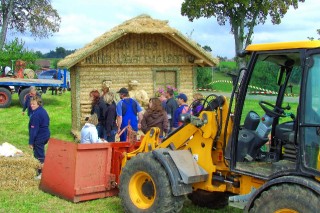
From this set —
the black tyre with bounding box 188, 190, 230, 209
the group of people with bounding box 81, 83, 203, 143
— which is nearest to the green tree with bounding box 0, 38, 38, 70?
the group of people with bounding box 81, 83, 203, 143

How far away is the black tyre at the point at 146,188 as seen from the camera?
6117 mm

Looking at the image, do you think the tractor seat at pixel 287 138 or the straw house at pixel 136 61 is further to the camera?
the straw house at pixel 136 61

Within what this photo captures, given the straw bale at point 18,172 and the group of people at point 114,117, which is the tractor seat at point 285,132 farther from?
the straw bale at point 18,172

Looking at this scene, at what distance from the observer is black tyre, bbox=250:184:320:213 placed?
4746 millimetres

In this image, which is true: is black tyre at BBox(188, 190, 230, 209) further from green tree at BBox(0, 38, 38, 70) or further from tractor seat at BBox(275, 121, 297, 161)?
green tree at BBox(0, 38, 38, 70)

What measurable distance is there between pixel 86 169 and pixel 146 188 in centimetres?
137

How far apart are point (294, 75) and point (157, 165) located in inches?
82.4

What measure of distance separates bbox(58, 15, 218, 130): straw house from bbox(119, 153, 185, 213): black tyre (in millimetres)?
8071

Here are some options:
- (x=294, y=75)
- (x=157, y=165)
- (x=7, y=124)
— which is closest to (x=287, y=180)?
(x=294, y=75)

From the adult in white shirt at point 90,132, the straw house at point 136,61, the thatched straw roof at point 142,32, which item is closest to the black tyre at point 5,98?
the straw house at point 136,61

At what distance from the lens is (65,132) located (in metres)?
16.3

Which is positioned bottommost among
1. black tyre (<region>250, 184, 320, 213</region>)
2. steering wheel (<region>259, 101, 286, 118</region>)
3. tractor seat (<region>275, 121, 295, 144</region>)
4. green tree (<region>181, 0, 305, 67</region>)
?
black tyre (<region>250, 184, 320, 213</region>)

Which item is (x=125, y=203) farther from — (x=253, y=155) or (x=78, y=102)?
(x=78, y=102)

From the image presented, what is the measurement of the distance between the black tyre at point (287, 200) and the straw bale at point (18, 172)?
480cm
